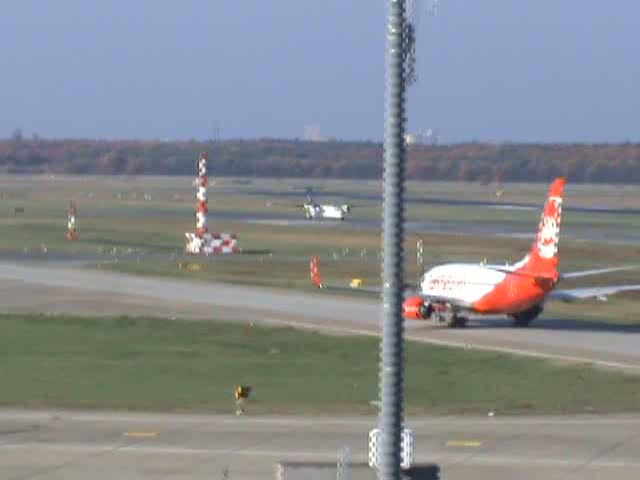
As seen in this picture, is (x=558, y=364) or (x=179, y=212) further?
(x=179, y=212)

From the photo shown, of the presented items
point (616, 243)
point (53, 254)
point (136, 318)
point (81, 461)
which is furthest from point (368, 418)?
point (616, 243)

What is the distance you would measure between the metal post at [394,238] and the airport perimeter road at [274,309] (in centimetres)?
2876

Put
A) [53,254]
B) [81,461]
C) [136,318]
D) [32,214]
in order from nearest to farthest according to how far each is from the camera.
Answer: [81,461] → [136,318] → [53,254] → [32,214]

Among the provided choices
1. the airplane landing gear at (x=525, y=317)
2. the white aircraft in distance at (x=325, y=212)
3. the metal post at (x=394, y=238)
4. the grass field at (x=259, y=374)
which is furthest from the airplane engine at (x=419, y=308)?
the white aircraft in distance at (x=325, y=212)

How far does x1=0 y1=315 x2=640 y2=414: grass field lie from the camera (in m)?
34.0

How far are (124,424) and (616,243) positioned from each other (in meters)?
68.7

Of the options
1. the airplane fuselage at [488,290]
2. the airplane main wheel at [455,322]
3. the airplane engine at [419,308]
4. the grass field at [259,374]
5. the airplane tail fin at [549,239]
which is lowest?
the grass field at [259,374]

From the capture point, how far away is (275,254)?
83125 millimetres

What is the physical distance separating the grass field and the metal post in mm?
19420

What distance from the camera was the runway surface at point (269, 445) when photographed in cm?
2541

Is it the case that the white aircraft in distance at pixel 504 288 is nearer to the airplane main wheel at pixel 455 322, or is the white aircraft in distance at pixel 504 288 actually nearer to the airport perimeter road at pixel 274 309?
the airplane main wheel at pixel 455 322

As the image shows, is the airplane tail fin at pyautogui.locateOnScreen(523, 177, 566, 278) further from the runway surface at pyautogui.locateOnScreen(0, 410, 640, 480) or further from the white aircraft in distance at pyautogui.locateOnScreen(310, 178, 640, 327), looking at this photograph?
the runway surface at pyautogui.locateOnScreen(0, 410, 640, 480)

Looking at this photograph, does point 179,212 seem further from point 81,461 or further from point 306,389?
point 81,461

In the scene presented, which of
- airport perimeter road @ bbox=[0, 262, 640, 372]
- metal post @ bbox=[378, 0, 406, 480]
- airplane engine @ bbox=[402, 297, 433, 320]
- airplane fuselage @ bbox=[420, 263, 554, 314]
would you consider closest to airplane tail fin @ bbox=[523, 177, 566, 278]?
airplane fuselage @ bbox=[420, 263, 554, 314]
